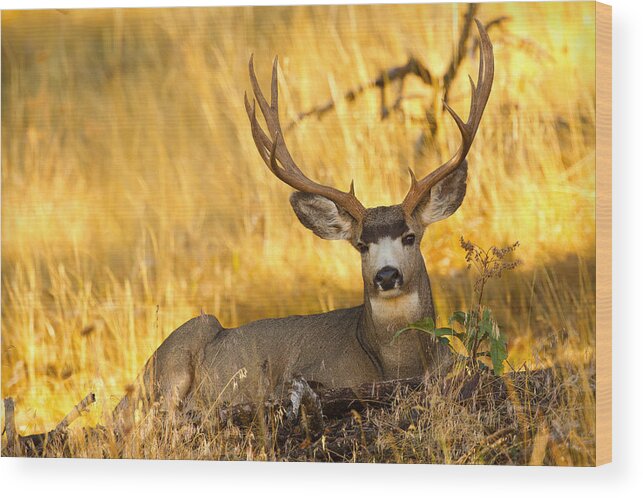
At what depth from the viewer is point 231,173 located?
9.26 m

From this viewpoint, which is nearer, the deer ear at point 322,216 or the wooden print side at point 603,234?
the wooden print side at point 603,234

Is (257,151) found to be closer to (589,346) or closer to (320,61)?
(320,61)

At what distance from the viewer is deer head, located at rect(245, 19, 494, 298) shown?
350 inches

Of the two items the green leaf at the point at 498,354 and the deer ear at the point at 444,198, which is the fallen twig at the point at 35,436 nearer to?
the deer ear at the point at 444,198

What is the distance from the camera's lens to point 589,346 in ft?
28.7

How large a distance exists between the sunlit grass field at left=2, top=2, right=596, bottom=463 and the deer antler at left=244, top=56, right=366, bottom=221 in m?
0.07

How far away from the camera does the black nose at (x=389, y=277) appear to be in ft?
29.2

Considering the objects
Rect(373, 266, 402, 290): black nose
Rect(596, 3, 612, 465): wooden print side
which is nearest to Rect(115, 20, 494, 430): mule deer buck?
Rect(373, 266, 402, 290): black nose

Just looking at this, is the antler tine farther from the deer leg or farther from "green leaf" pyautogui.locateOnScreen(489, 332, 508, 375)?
the deer leg

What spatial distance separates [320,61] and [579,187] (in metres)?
1.59

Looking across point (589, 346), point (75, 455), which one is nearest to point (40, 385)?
point (75, 455)

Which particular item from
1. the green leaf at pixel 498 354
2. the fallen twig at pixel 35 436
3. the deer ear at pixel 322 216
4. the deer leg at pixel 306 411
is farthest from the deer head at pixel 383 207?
the fallen twig at pixel 35 436

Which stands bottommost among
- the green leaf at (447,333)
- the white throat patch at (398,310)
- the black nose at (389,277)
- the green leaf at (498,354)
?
the green leaf at (498,354)

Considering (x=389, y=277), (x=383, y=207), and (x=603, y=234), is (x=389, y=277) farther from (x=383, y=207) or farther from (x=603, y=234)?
(x=603, y=234)
